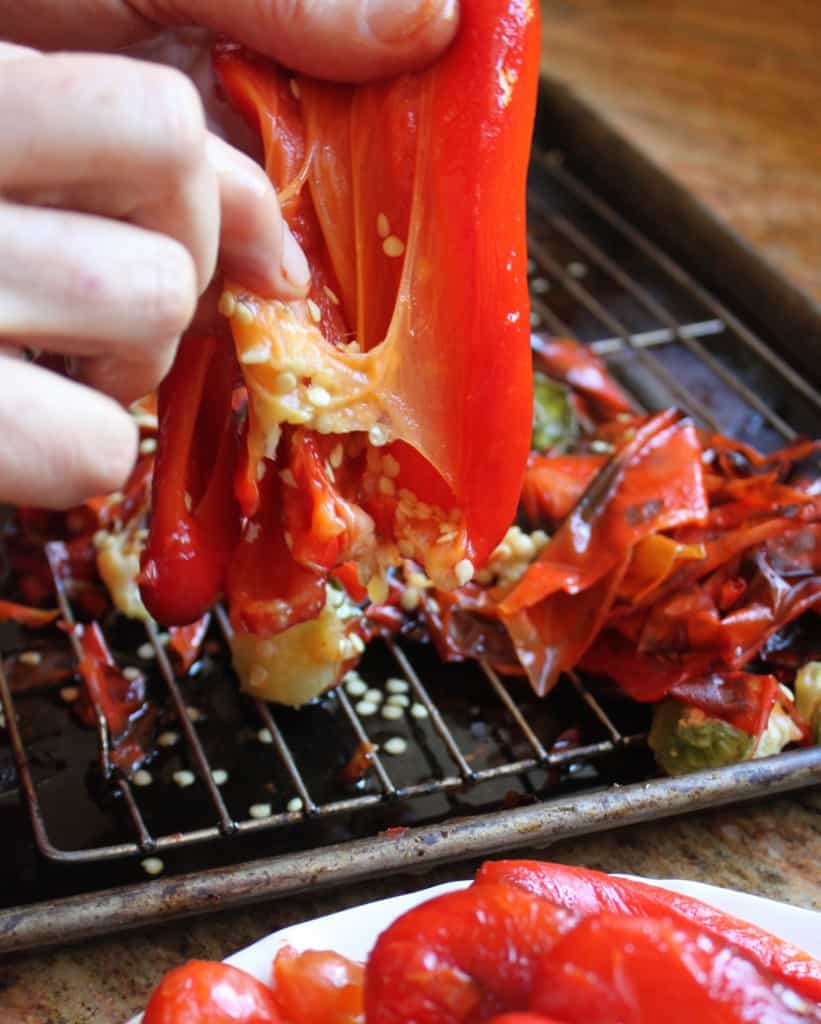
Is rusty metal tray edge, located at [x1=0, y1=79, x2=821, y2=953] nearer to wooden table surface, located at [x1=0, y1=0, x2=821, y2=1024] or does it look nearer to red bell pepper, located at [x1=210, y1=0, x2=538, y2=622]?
wooden table surface, located at [x1=0, y1=0, x2=821, y2=1024]

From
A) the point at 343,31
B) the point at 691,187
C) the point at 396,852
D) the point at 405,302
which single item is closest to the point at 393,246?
the point at 405,302

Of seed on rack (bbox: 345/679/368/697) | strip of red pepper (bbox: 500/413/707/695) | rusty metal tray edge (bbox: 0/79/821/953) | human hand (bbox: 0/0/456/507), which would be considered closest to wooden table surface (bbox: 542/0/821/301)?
strip of red pepper (bbox: 500/413/707/695)

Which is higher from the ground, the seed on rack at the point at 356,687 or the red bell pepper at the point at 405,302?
the red bell pepper at the point at 405,302

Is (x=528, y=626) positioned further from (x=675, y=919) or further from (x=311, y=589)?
(x=675, y=919)

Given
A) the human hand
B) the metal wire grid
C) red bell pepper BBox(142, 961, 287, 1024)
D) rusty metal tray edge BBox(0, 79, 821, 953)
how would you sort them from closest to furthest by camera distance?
the human hand
red bell pepper BBox(142, 961, 287, 1024)
rusty metal tray edge BBox(0, 79, 821, 953)
the metal wire grid

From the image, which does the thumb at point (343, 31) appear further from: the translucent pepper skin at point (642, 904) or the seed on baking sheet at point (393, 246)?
the translucent pepper skin at point (642, 904)

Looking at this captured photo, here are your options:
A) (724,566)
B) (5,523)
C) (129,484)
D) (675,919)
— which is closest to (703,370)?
(724,566)

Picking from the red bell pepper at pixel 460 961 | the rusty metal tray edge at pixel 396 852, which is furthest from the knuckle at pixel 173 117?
the rusty metal tray edge at pixel 396 852
